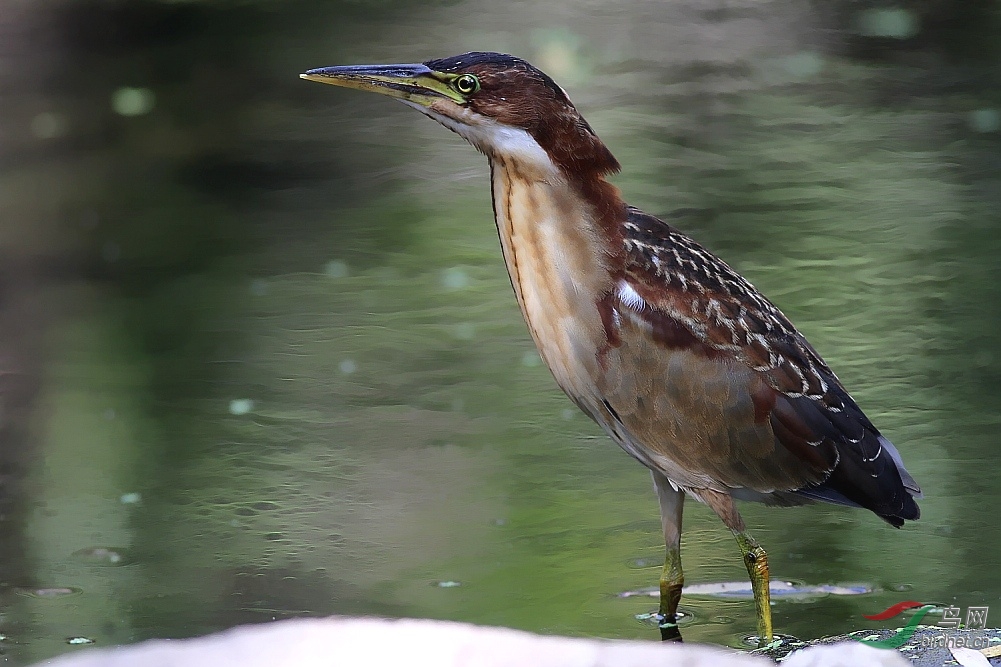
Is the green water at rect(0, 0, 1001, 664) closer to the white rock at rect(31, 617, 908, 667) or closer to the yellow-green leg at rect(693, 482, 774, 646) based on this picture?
the yellow-green leg at rect(693, 482, 774, 646)

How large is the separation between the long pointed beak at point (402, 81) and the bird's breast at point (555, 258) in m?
0.20

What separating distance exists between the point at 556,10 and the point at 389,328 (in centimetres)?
563

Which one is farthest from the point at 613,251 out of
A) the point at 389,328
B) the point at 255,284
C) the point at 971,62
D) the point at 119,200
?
the point at 971,62

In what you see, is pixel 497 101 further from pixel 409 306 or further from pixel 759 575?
pixel 409 306

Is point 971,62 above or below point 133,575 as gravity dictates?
above

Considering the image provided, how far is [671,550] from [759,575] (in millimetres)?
287

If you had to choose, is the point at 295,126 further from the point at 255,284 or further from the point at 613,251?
the point at 613,251

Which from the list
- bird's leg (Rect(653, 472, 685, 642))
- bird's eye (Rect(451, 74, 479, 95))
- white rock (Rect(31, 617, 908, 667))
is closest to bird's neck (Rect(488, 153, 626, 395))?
bird's eye (Rect(451, 74, 479, 95))

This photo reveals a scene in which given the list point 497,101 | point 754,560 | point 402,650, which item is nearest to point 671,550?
point 754,560

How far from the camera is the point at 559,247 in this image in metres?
3.74

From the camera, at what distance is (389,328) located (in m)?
6.88

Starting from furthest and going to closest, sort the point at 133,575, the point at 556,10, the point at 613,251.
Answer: the point at 556,10 → the point at 133,575 → the point at 613,251

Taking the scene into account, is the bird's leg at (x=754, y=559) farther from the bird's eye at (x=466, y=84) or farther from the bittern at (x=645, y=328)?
the bird's eye at (x=466, y=84)

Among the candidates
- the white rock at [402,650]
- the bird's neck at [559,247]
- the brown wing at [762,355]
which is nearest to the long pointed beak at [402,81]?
the bird's neck at [559,247]
